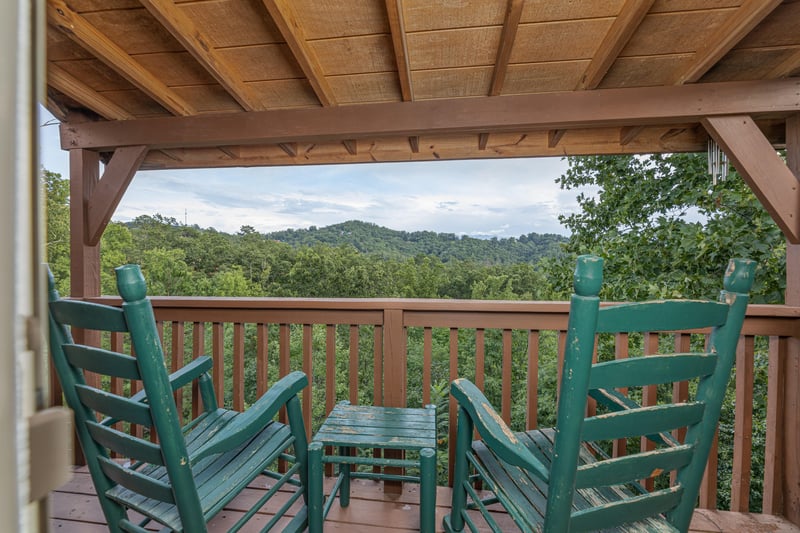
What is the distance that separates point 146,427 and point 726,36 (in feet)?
8.81

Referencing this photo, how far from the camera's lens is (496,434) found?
3.23 ft

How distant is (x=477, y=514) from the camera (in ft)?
5.20

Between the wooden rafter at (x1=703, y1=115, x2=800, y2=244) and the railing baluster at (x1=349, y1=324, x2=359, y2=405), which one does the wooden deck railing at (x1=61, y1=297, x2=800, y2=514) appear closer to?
the railing baluster at (x1=349, y1=324, x2=359, y2=405)

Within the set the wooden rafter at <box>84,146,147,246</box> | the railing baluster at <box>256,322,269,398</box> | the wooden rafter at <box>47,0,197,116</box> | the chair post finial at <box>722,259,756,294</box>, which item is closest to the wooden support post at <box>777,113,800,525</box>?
the chair post finial at <box>722,259,756,294</box>

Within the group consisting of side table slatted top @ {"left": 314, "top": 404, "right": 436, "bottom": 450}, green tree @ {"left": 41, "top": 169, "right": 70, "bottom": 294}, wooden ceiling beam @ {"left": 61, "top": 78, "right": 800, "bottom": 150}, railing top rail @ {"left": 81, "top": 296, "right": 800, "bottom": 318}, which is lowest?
side table slatted top @ {"left": 314, "top": 404, "right": 436, "bottom": 450}

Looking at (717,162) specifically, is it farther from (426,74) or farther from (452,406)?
(452,406)

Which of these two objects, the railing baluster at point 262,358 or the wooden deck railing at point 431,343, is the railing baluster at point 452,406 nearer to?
the wooden deck railing at point 431,343

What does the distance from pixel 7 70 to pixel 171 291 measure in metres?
12.1

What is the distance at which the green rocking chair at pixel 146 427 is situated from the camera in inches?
33.9

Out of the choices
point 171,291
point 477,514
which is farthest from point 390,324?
point 171,291

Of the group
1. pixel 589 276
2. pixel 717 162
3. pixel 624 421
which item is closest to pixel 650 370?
pixel 624 421

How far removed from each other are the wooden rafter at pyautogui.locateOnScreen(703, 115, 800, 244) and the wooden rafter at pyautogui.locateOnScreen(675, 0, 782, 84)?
0.85 ft

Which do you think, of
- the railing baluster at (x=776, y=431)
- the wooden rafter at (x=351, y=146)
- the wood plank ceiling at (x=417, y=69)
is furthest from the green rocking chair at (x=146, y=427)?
the railing baluster at (x=776, y=431)

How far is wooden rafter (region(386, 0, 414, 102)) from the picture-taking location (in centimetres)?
135
